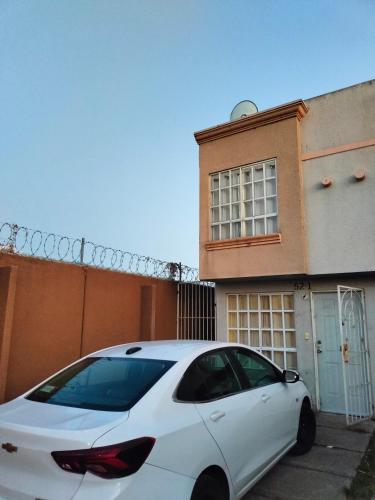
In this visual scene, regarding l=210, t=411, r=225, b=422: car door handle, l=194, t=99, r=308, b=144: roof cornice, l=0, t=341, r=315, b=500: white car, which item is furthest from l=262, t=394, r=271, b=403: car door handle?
l=194, t=99, r=308, b=144: roof cornice

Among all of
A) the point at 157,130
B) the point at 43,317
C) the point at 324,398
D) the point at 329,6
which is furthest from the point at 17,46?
the point at 324,398

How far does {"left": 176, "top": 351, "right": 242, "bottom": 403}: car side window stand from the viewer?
2.97 m

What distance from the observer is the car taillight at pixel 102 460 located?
7.01ft

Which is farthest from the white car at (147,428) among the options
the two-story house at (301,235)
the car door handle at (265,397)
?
the two-story house at (301,235)

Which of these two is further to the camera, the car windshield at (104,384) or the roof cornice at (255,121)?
the roof cornice at (255,121)

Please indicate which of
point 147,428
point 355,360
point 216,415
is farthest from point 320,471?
point 147,428

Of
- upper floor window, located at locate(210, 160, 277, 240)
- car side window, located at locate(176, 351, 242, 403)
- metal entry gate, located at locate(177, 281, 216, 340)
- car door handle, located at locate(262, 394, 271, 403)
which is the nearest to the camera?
car side window, located at locate(176, 351, 242, 403)

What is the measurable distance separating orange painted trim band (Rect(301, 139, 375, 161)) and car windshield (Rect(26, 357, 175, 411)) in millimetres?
5855

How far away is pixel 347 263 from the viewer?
6.92m

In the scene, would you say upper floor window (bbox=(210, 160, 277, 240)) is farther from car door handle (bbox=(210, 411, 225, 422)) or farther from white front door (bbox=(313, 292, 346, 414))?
car door handle (bbox=(210, 411, 225, 422))

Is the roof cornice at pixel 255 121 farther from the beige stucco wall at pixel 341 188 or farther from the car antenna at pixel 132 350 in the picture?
the car antenna at pixel 132 350

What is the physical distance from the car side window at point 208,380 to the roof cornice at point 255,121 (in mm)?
5731

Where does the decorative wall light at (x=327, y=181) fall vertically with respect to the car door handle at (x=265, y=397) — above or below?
above

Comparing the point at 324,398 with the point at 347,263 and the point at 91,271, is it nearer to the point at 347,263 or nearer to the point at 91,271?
the point at 347,263
